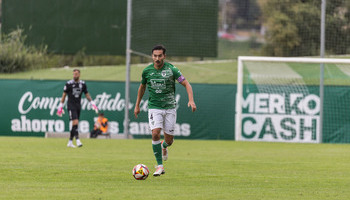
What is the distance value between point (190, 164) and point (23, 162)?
3.59 metres

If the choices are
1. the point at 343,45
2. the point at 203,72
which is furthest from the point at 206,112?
the point at 203,72

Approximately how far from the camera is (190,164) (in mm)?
14094

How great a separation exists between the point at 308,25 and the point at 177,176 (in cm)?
1747

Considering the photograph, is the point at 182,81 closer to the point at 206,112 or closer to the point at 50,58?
the point at 206,112

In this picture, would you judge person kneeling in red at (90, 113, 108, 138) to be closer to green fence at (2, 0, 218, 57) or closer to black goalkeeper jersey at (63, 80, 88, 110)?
green fence at (2, 0, 218, 57)

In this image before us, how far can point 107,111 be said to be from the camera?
89.4ft

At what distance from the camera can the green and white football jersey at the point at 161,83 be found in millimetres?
11797

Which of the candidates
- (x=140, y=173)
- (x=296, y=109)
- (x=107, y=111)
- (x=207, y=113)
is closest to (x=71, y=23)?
(x=107, y=111)

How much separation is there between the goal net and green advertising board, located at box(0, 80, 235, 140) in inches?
42.9

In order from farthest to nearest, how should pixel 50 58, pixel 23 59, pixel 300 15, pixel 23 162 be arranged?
pixel 50 58 < pixel 23 59 < pixel 300 15 < pixel 23 162

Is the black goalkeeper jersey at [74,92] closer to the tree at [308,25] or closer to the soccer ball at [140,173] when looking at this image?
the soccer ball at [140,173]

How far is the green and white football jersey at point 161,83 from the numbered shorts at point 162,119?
0.30 feet

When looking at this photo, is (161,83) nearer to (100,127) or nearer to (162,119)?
(162,119)

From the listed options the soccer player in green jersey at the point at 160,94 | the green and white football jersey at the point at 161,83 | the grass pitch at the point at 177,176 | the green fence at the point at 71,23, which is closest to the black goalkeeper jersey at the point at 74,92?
the grass pitch at the point at 177,176
